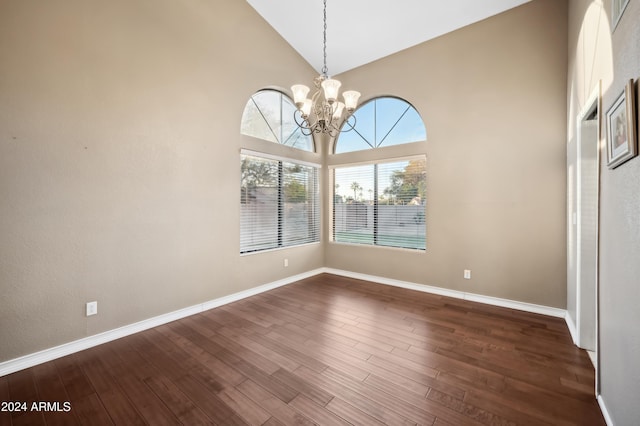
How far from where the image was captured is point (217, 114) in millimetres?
3490

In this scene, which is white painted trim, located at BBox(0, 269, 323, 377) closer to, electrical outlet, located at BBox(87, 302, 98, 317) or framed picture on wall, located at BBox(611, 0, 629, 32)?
electrical outlet, located at BBox(87, 302, 98, 317)

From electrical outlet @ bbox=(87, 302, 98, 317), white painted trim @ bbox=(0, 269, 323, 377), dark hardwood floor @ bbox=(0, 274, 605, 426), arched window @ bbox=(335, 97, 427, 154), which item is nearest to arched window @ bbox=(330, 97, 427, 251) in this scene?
arched window @ bbox=(335, 97, 427, 154)

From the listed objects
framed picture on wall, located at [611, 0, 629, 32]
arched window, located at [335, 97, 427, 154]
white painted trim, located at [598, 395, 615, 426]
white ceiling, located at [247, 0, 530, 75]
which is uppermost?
white ceiling, located at [247, 0, 530, 75]

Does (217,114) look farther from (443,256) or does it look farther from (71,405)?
(443,256)

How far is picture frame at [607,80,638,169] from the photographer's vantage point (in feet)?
4.03

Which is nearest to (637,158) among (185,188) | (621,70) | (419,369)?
(621,70)

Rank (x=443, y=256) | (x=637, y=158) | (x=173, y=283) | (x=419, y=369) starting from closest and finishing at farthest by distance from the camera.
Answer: (x=637, y=158), (x=419, y=369), (x=173, y=283), (x=443, y=256)

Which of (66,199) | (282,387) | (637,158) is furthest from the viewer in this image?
(66,199)

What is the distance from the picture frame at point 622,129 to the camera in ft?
4.03

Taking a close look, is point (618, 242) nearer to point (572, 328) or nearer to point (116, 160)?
point (572, 328)

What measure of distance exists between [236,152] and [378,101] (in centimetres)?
265

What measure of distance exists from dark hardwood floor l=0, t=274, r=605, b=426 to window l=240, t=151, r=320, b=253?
4.46 ft

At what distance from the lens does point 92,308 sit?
253 cm

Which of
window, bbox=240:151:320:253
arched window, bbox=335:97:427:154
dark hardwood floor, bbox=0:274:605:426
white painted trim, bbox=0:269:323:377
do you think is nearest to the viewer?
dark hardwood floor, bbox=0:274:605:426
